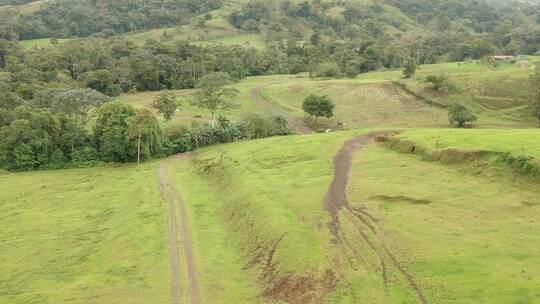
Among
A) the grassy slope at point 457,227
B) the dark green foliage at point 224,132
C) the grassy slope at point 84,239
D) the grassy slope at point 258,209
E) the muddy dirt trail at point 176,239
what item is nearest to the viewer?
the grassy slope at point 457,227

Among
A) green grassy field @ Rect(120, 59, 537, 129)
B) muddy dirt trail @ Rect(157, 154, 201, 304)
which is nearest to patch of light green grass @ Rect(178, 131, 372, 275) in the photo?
muddy dirt trail @ Rect(157, 154, 201, 304)

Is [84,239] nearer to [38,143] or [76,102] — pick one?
[38,143]

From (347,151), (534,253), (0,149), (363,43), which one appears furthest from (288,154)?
(363,43)

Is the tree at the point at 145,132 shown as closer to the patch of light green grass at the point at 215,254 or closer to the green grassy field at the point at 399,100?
the patch of light green grass at the point at 215,254

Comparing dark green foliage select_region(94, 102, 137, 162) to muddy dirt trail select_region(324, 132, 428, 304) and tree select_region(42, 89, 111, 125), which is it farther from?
muddy dirt trail select_region(324, 132, 428, 304)

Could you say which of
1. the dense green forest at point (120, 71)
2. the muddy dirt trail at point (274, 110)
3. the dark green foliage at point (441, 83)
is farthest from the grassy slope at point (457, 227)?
the dark green foliage at point (441, 83)

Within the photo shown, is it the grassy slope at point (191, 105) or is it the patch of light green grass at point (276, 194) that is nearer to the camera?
the patch of light green grass at point (276, 194)

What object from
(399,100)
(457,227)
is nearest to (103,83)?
(399,100)
